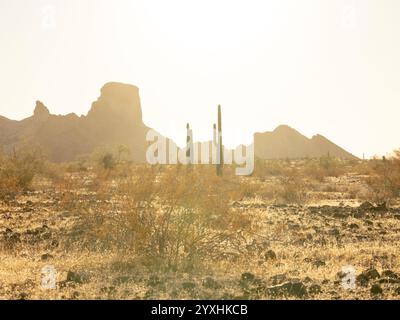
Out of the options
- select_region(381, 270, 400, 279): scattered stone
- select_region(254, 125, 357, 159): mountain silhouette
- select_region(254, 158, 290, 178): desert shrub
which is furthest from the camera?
select_region(254, 125, 357, 159): mountain silhouette

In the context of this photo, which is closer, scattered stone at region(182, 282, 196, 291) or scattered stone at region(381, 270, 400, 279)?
scattered stone at region(182, 282, 196, 291)

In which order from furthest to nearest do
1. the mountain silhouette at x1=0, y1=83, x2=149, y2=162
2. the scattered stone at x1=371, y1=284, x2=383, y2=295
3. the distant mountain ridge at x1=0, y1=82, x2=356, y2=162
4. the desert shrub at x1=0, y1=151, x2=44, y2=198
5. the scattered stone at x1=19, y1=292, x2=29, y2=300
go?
the distant mountain ridge at x1=0, y1=82, x2=356, y2=162 → the mountain silhouette at x1=0, y1=83, x2=149, y2=162 → the desert shrub at x1=0, y1=151, x2=44, y2=198 → the scattered stone at x1=371, y1=284, x2=383, y2=295 → the scattered stone at x1=19, y1=292, x2=29, y2=300

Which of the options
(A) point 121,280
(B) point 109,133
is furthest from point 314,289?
(B) point 109,133

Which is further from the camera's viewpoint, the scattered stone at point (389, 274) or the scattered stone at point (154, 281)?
the scattered stone at point (389, 274)

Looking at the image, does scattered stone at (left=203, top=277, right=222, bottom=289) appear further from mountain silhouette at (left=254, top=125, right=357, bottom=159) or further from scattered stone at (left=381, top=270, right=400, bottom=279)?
mountain silhouette at (left=254, top=125, right=357, bottom=159)

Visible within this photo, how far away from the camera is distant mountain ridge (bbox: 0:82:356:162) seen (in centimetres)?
8962

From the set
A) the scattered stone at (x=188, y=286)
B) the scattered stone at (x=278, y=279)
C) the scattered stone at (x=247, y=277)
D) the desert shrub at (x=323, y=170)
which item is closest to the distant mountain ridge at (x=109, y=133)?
the desert shrub at (x=323, y=170)

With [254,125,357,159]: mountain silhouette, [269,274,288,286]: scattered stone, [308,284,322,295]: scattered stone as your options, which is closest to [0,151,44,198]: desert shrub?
[269,274,288,286]: scattered stone

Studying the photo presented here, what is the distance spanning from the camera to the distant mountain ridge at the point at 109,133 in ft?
294

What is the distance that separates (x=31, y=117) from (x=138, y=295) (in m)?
99.4

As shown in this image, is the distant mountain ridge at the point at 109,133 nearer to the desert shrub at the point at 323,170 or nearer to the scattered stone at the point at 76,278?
the desert shrub at the point at 323,170

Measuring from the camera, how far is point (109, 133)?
98250mm
